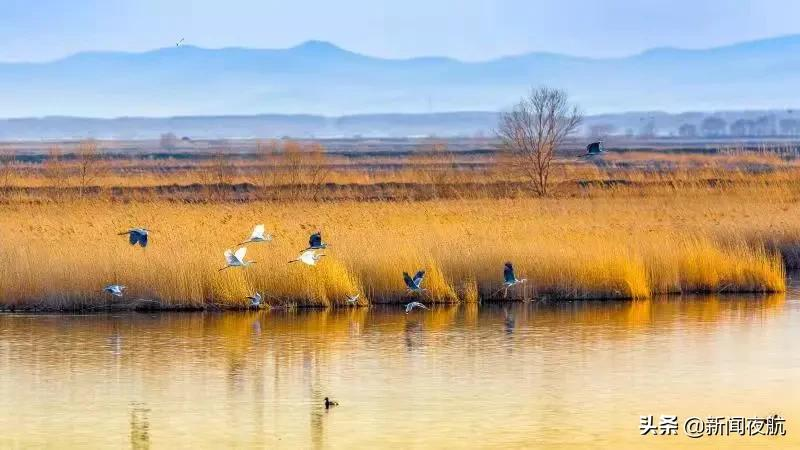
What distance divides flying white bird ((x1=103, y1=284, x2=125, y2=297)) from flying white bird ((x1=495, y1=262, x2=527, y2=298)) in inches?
209

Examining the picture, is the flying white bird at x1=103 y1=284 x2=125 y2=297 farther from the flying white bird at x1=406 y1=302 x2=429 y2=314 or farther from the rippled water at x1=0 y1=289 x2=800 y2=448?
the flying white bird at x1=406 y1=302 x2=429 y2=314

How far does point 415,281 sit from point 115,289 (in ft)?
13.2

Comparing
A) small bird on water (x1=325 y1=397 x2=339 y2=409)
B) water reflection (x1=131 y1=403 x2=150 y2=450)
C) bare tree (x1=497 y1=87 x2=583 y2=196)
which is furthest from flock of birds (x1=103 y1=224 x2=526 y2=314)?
bare tree (x1=497 y1=87 x2=583 y2=196)

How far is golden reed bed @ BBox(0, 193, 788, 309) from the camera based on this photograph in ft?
73.6

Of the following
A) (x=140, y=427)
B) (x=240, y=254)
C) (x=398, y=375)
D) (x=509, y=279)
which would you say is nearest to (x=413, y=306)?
(x=509, y=279)

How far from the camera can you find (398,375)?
17125 millimetres

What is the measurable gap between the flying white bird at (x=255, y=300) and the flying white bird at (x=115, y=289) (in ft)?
5.84

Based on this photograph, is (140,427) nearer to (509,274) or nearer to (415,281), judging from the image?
(415,281)

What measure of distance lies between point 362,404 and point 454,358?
9.50 feet

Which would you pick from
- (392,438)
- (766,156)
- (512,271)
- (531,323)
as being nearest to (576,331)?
(531,323)

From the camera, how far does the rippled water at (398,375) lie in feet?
47.3

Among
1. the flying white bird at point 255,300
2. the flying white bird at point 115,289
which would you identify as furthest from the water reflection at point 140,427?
the flying white bird at point 255,300

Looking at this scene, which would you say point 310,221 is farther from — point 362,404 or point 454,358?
point 362,404

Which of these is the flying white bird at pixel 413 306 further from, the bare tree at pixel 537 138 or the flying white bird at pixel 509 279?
the bare tree at pixel 537 138
